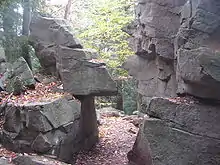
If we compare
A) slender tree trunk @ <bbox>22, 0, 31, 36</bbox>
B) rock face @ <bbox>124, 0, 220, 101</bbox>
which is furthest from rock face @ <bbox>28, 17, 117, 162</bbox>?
slender tree trunk @ <bbox>22, 0, 31, 36</bbox>

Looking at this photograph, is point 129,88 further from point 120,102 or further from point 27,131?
point 27,131

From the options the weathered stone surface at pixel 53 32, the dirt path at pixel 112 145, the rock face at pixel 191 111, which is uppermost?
the weathered stone surface at pixel 53 32

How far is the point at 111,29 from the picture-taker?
16719mm

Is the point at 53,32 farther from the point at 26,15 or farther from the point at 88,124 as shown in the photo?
the point at 26,15

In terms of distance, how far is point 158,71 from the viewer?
12.7 m

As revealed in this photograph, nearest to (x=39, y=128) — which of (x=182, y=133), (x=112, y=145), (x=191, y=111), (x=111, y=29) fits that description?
(x=182, y=133)

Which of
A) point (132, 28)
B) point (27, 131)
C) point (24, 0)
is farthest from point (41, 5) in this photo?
point (27, 131)

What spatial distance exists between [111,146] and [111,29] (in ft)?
22.4

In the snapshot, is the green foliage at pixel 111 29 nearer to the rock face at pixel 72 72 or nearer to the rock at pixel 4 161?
the rock face at pixel 72 72

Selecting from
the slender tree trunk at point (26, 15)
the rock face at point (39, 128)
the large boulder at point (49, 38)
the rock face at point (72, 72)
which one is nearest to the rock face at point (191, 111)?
the rock face at point (39, 128)

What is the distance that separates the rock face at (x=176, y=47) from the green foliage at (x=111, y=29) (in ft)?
7.16

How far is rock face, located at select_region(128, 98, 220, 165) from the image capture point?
7488 mm

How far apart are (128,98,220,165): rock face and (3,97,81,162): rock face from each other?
3.03m

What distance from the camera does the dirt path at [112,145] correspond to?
1150cm
